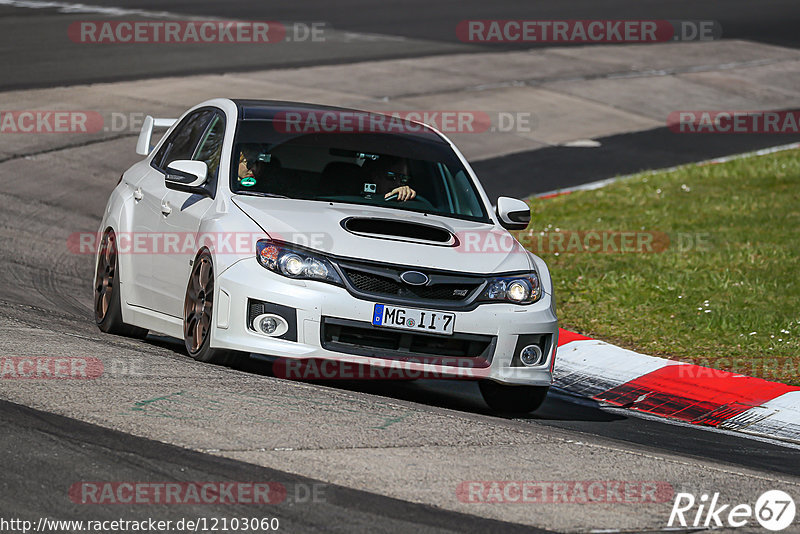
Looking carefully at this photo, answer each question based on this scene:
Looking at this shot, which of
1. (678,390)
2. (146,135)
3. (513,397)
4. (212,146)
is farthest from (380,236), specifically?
(146,135)

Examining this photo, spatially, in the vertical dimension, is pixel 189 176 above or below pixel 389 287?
above

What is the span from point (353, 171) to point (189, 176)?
1.03 metres

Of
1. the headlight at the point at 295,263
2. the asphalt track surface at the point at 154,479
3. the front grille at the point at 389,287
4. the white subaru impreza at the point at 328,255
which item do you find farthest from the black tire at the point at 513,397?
the asphalt track surface at the point at 154,479

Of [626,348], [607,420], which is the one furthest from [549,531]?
[626,348]

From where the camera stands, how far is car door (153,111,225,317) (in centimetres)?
821

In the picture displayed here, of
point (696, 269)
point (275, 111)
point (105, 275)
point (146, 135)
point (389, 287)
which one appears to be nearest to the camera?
point (389, 287)

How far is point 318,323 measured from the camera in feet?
24.3

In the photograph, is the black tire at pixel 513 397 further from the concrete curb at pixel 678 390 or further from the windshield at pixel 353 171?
the windshield at pixel 353 171

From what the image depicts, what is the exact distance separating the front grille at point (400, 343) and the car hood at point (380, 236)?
0.38m

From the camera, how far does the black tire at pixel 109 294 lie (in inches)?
357

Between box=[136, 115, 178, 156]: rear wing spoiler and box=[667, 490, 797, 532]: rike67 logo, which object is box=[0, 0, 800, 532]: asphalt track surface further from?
box=[136, 115, 178, 156]: rear wing spoiler

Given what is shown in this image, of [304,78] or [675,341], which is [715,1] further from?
[675,341]

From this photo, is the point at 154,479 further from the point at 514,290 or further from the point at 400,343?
the point at 514,290

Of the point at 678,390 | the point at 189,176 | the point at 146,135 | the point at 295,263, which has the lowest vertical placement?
the point at 678,390
